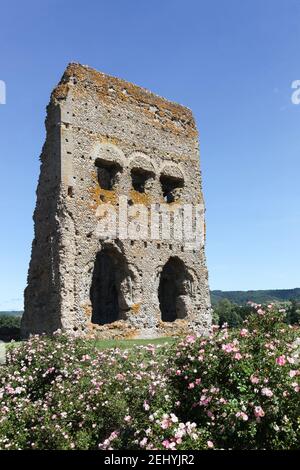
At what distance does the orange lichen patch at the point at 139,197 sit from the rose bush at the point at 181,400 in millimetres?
10582

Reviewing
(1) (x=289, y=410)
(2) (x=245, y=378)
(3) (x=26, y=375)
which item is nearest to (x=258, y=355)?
(2) (x=245, y=378)

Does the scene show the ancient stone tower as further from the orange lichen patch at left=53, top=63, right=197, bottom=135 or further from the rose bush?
the rose bush

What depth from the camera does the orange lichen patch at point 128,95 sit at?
56.1 feet

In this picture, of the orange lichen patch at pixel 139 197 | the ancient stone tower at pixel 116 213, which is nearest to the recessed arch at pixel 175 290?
the ancient stone tower at pixel 116 213

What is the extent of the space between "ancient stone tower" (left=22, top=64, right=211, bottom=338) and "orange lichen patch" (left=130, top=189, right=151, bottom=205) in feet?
0.18

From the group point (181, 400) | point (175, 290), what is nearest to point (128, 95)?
point (175, 290)

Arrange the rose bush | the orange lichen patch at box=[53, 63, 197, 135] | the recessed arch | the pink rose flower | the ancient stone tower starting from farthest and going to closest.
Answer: the recessed arch < the orange lichen patch at box=[53, 63, 197, 135] < the ancient stone tower < the rose bush < the pink rose flower

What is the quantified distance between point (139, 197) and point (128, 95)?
4264 mm

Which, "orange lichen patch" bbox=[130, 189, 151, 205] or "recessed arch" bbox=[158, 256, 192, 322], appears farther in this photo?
"recessed arch" bbox=[158, 256, 192, 322]

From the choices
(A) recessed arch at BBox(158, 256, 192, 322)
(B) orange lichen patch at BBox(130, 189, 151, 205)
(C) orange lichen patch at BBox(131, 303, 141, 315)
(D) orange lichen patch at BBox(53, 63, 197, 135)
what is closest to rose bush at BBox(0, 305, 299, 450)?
(C) orange lichen patch at BBox(131, 303, 141, 315)

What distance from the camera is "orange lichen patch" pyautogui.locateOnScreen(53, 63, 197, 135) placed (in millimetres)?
17109
